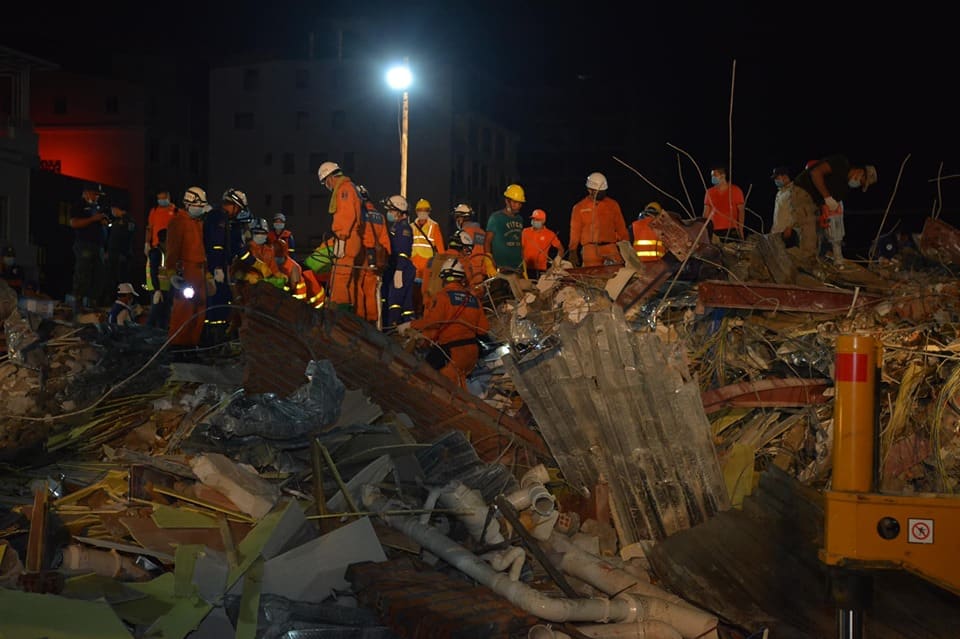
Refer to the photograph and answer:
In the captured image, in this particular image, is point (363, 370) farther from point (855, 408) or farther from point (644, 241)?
point (644, 241)

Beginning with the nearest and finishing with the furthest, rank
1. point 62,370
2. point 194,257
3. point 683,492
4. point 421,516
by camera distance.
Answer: point 421,516, point 683,492, point 62,370, point 194,257

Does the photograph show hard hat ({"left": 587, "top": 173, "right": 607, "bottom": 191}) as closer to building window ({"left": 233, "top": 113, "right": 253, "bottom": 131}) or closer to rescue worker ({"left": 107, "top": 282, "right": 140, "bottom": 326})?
rescue worker ({"left": 107, "top": 282, "right": 140, "bottom": 326})

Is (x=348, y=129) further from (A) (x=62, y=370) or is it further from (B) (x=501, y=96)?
(A) (x=62, y=370)

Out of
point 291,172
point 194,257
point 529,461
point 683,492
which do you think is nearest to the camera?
point 683,492

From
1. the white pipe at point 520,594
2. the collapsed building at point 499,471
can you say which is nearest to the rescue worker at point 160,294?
the collapsed building at point 499,471

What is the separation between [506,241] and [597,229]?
3.84ft

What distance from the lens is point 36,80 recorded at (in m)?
57.4

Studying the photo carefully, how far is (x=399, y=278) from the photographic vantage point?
43.5ft

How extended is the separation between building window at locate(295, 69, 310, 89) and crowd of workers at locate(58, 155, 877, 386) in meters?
47.3

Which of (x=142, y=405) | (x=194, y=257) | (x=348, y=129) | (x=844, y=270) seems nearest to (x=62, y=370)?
(x=142, y=405)

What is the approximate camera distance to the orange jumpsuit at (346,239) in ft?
39.8

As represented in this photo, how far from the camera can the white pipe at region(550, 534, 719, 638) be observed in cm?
543

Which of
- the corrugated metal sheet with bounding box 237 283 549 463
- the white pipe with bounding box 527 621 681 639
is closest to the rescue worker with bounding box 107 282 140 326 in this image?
the corrugated metal sheet with bounding box 237 283 549 463

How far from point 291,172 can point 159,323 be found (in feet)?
162
